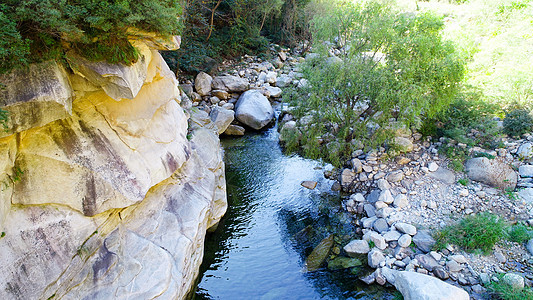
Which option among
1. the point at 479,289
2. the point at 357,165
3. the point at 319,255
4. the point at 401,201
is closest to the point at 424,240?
the point at 401,201

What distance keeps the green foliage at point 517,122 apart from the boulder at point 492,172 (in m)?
2.12

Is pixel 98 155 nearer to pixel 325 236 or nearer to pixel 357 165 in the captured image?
pixel 325 236

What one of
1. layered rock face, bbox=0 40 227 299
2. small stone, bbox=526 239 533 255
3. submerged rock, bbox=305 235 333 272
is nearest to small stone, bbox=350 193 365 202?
submerged rock, bbox=305 235 333 272

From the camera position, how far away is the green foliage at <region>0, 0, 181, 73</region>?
5934 millimetres

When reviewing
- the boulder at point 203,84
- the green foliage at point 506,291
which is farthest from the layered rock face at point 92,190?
the boulder at point 203,84

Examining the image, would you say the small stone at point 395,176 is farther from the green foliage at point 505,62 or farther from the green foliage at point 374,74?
the green foliage at point 505,62

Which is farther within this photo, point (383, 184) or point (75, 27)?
point (383, 184)

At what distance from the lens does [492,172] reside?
1324 centimetres

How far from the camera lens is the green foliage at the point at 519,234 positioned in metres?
10.8

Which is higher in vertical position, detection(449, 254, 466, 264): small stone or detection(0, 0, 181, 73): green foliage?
detection(0, 0, 181, 73): green foliage

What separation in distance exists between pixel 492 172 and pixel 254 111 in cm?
1410

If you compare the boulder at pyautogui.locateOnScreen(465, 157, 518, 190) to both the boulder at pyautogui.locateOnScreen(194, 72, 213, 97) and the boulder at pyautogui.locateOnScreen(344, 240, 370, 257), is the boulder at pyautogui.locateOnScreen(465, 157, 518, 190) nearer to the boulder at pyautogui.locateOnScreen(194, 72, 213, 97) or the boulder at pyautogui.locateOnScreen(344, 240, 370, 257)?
the boulder at pyautogui.locateOnScreen(344, 240, 370, 257)

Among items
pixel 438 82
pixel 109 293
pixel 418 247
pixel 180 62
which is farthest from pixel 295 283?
pixel 180 62

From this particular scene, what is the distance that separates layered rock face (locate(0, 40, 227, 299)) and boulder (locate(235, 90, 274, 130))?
11574 millimetres
